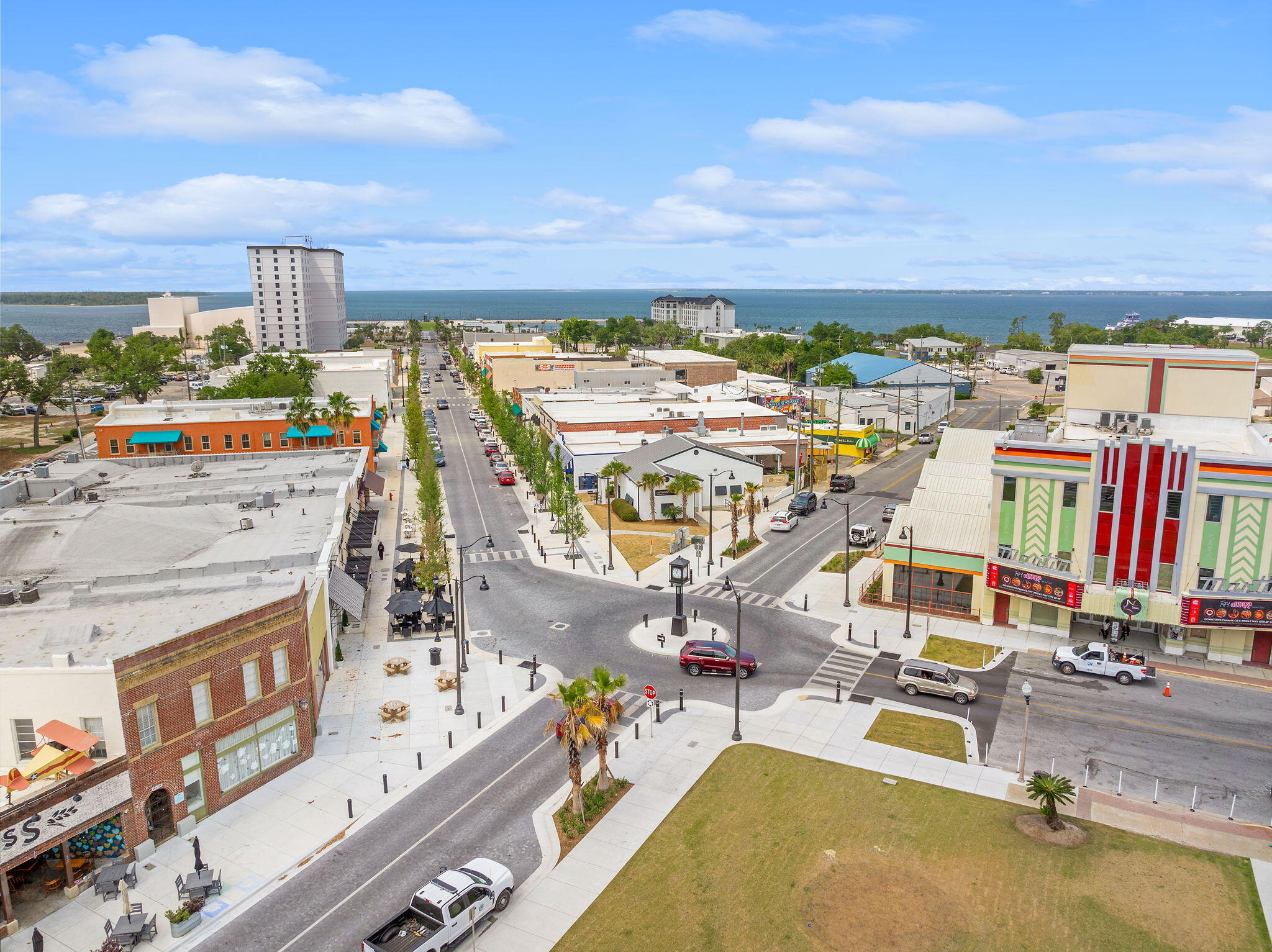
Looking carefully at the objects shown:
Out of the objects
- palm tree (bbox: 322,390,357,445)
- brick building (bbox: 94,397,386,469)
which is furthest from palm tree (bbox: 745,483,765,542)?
brick building (bbox: 94,397,386,469)

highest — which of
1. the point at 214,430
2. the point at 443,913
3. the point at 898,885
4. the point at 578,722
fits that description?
the point at 214,430

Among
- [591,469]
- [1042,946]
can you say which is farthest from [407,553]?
[1042,946]

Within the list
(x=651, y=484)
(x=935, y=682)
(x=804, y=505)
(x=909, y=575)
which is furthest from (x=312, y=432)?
(x=935, y=682)

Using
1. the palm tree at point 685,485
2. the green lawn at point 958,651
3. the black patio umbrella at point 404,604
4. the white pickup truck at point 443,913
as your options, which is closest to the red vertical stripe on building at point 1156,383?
the green lawn at point 958,651

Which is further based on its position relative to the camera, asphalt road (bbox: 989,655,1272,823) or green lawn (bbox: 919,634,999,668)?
green lawn (bbox: 919,634,999,668)

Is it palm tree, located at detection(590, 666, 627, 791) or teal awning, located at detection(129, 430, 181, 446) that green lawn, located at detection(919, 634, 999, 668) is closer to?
palm tree, located at detection(590, 666, 627, 791)

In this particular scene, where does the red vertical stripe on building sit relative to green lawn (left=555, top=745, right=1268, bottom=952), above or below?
above

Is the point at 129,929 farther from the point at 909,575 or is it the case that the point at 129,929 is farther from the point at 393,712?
the point at 909,575
